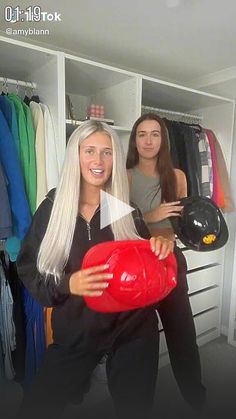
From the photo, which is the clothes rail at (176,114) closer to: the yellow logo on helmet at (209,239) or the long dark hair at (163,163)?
the long dark hair at (163,163)

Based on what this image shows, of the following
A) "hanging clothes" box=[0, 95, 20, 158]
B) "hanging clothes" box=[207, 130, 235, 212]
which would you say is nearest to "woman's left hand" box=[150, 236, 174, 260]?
"hanging clothes" box=[207, 130, 235, 212]

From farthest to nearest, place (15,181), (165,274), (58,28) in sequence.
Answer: (15,181) < (58,28) < (165,274)

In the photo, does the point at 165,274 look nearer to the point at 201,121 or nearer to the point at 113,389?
the point at 113,389

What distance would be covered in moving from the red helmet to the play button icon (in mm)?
95

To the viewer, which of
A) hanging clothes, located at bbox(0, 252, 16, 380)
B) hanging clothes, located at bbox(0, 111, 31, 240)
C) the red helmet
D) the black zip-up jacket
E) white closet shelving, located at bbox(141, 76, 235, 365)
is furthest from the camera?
hanging clothes, located at bbox(0, 252, 16, 380)

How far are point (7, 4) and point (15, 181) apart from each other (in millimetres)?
363

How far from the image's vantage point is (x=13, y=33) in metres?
0.43

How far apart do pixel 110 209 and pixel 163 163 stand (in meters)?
0.17

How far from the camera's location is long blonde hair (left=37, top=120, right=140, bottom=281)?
0.39 meters

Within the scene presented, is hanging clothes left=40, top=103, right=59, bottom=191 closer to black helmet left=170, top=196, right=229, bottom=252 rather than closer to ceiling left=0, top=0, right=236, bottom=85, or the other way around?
ceiling left=0, top=0, right=236, bottom=85

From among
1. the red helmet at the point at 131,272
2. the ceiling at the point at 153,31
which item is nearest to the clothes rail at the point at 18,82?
the ceiling at the point at 153,31

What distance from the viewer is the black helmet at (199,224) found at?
41cm

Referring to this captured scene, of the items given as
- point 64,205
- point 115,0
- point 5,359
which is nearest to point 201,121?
point 115,0

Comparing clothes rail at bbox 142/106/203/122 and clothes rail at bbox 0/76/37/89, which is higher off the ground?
clothes rail at bbox 0/76/37/89
